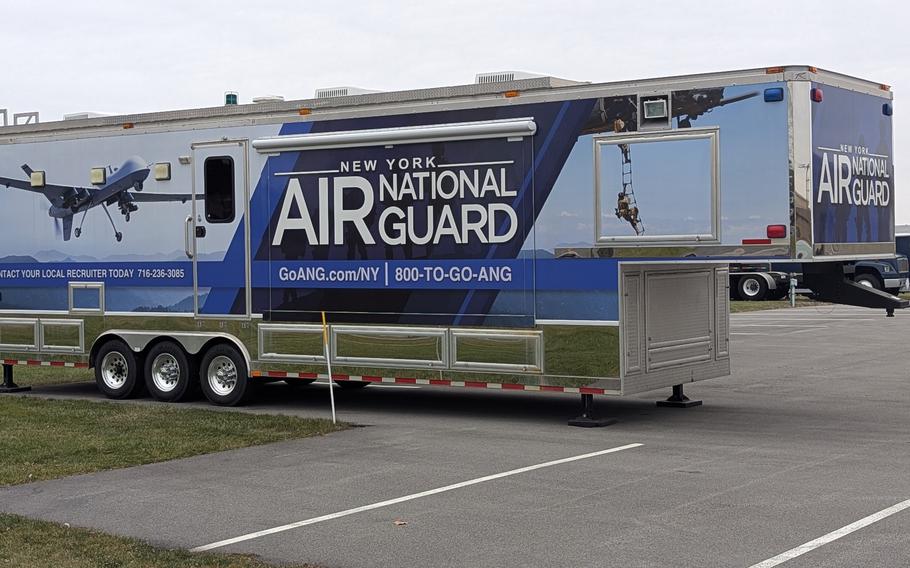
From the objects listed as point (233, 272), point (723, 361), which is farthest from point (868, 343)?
point (233, 272)

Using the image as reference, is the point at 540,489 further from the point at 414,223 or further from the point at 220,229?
the point at 220,229

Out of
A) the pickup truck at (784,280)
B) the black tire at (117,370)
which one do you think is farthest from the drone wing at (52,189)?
the pickup truck at (784,280)

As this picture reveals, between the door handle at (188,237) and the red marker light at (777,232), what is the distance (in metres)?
6.99

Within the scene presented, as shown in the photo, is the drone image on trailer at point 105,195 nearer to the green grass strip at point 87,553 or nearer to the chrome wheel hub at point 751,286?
the green grass strip at point 87,553

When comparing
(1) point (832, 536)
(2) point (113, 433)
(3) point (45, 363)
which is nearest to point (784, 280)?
(3) point (45, 363)

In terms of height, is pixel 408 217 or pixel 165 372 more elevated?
pixel 408 217

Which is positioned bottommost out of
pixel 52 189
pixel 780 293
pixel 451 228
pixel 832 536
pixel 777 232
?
pixel 832 536

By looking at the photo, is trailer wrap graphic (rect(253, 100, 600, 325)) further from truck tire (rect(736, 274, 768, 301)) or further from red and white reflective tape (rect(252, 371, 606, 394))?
truck tire (rect(736, 274, 768, 301))

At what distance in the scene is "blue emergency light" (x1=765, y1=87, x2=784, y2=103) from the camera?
11.6 metres

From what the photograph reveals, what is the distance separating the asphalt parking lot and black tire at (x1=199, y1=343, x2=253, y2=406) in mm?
333

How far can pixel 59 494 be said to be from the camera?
9.50 metres

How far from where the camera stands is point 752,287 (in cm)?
3819

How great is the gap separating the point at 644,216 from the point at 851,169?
7.30 feet

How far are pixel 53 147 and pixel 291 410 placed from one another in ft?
16.3
